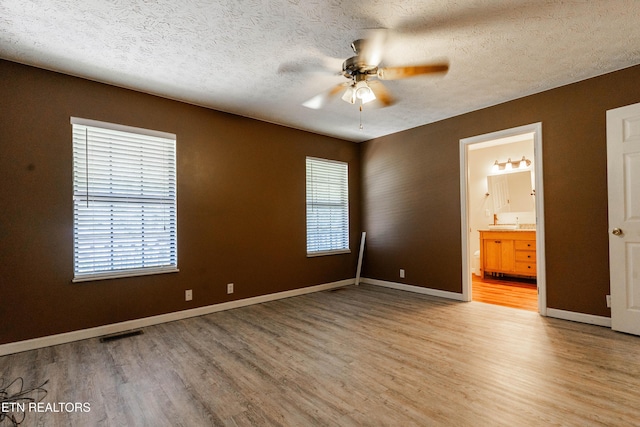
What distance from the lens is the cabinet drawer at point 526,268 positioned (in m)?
5.38

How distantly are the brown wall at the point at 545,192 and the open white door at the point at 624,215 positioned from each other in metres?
0.12

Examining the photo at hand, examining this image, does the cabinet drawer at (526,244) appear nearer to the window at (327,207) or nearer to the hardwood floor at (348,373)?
the hardwood floor at (348,373)

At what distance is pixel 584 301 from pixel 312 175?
3799 mm

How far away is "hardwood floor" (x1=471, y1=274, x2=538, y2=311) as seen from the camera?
4.21m

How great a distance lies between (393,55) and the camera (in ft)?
9.06

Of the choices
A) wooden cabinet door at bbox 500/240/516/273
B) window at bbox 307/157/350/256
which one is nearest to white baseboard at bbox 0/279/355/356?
window at bbox 307/157/350/256

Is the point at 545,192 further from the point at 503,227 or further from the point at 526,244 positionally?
the point at 503,227

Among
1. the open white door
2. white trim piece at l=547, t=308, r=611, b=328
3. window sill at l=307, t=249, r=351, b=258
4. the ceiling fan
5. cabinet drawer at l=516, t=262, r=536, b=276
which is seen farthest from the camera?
cabinet drawer at l=516, t=262, r=536, b=276

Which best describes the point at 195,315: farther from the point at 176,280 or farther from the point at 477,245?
the point at 477,245

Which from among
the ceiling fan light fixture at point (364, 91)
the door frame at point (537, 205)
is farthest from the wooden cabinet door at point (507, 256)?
the ceiling fan light fixture at point (364, 91)

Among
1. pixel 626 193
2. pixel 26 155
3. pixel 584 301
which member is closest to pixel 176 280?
pixel 26 155

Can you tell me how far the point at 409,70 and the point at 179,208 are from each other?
9.46 feet

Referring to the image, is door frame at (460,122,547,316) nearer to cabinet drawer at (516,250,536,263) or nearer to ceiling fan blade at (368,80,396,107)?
ceiling fan blade at (368,80,396,107)

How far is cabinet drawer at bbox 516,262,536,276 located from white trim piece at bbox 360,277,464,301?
6.34ft
